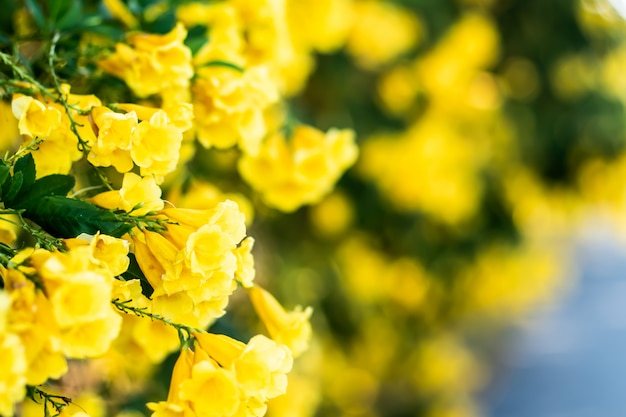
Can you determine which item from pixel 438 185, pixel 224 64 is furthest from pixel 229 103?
pixel 438 185

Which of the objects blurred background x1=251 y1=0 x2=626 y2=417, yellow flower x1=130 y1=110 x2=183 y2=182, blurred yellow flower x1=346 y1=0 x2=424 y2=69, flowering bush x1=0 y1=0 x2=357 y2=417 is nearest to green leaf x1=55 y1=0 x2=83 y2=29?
flowering bush x1=0 y1=0 x2=357 y2=417

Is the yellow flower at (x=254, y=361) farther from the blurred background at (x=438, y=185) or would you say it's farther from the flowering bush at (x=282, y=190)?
the blurred background at (x=438, y=185)

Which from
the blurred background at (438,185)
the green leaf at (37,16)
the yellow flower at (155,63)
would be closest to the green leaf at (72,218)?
the yellow flower at (155,63)

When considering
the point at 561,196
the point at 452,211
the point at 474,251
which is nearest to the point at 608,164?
the point at 561,196

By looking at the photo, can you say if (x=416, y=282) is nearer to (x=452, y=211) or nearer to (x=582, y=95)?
(x=452, y=211)

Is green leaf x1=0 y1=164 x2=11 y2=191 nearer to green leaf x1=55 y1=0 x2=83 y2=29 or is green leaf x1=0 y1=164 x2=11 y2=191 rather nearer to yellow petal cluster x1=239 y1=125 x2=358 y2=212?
green leaf x1=55 y1=0 x2=83 y2=29

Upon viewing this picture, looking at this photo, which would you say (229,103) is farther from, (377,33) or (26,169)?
(377,33)
